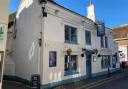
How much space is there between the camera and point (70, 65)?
14.5 meters

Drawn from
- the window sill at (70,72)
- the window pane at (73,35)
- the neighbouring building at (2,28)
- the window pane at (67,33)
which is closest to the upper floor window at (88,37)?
the window pane at (73,35)

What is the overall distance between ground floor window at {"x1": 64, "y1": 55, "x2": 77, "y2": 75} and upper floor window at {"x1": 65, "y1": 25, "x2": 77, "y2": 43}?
56.5 inches

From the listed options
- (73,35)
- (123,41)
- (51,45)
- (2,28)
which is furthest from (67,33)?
(123,41)

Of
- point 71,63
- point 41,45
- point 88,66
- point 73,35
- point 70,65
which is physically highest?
point 73,35

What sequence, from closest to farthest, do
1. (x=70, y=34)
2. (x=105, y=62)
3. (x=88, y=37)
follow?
1. (x=70, y=34)
2. (x=88, y=37)
3. (x=105, y=62)

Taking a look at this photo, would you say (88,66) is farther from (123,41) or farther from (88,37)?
(123,41)

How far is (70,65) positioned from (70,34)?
276 centimetres

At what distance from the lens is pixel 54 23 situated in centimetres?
1313

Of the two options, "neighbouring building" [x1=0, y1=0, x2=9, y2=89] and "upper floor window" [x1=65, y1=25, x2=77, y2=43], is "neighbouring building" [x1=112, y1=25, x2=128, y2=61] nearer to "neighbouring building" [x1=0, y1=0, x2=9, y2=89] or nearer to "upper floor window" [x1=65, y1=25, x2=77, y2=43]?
"upper floor window" [x1=65, y1=25, x2=77, y2=43]

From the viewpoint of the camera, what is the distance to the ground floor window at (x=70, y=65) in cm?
1417

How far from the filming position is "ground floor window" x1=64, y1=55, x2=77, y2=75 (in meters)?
14.2

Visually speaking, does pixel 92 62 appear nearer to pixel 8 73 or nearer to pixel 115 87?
pixel 115 87

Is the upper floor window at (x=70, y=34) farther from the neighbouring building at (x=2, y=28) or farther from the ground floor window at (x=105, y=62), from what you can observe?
the neighbouring building at (x=2, y=28)

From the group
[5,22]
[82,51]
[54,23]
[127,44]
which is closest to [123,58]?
[127,44]
